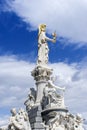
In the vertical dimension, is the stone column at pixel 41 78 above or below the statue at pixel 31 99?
above

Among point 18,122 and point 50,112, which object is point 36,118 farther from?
point 18,122

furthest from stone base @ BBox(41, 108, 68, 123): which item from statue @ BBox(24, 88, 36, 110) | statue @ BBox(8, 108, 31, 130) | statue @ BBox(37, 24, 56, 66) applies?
statue @ BBox(37, 24, 56, 66)

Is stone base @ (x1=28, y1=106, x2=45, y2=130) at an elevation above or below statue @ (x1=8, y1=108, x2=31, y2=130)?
above

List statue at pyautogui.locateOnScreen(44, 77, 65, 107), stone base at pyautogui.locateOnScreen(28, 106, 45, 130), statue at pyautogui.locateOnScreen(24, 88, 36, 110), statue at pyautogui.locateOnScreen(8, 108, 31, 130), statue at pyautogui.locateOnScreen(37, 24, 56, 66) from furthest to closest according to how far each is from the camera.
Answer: statue at pyautogui.locateOnScreen(37, 24, 56, 66)
statue at pyautogui.locateOnScreen(24, 88, 36, 110)
statue at pyautogui.locateOnScreen(44, 77, 65, 107)
stone base at pyautogui.locateOnScreen(28, 106, 45, 130)
statue at pyautogui.locateOnScreen(8, 108, 31, 130)

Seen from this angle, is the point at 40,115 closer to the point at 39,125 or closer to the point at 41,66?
the point at 39,125

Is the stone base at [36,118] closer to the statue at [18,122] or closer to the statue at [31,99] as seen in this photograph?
the statue at [31,99]

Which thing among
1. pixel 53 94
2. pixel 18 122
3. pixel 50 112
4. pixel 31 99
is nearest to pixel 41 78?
pixel 31 99

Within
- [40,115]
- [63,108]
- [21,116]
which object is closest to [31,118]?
[40,115]

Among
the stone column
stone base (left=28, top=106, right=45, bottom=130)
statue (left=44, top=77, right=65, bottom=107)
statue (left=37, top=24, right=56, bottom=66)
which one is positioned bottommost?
stone base (left=28, top=106, right=45, bottom=130)

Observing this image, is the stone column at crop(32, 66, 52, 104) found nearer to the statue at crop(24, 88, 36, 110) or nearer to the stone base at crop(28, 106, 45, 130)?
the statue at crop(24, 88, 36, 110)

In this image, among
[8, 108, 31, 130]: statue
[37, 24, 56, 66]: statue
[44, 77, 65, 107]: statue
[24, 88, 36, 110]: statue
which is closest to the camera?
[8, 108, 31, 130]: statue

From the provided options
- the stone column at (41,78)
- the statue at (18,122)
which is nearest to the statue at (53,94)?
the stone column at (41,78)

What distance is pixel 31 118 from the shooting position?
31.3m

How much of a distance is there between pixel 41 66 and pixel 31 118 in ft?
14.7
